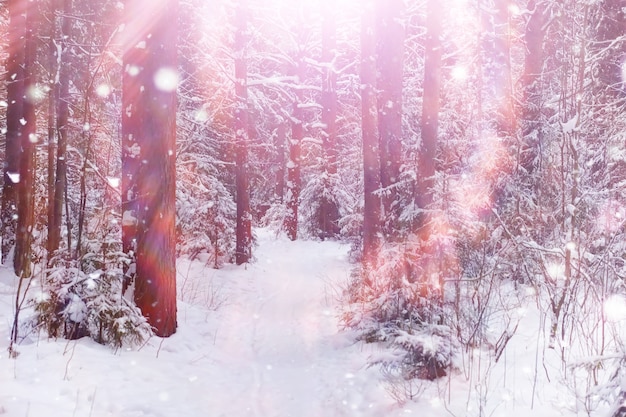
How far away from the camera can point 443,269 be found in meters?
7.06

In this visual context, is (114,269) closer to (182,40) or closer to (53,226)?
(53,226)

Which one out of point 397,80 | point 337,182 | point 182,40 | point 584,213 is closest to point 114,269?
point 397,80

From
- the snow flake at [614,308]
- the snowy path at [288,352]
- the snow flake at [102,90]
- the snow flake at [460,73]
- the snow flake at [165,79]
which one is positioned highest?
the snow flake at [460,73]

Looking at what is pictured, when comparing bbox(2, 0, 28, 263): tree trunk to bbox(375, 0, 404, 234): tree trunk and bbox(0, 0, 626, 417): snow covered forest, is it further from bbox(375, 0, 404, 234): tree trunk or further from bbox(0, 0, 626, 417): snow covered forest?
bbox(375, 0, 404, 234): tree trunk

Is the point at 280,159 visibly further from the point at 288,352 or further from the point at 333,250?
the point at 288,352

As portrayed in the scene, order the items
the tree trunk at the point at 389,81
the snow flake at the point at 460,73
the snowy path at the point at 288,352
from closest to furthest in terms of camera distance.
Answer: the snowy path at the point at 288,352, the tree trunk at the point at 389,81, the snow flake at the point at 460,73

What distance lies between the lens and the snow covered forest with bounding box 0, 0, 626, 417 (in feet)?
17.0

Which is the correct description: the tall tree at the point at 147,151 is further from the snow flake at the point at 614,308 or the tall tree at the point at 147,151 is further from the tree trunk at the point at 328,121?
the tree trunk at the point at 328,121

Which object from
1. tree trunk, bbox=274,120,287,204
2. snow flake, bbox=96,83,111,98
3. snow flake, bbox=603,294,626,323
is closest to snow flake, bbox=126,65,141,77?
snow flake, bbox=603,294,626,323

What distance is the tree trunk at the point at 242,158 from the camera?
47.1ft

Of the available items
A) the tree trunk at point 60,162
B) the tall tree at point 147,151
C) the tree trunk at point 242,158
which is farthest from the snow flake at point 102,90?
the tall tree at point 147,151

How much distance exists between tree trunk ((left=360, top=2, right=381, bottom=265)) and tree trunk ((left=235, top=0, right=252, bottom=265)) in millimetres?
4789

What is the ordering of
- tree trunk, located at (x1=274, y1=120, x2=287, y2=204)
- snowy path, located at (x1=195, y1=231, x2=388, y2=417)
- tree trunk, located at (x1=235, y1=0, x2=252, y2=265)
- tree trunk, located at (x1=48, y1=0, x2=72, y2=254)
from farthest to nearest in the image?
tree trunk, located at (x1=274, y1=120, x2=287, y2=204) → tree trunk, located at (x1=235, y1=0, x2=252, y2=265) → tree trunk, located at (x1=48, y1=0, x2=72, y2=254) → snowy path, located at (x1=195, y1=231, x2=388, y2=417)

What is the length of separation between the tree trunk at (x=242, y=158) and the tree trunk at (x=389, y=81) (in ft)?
18.9
